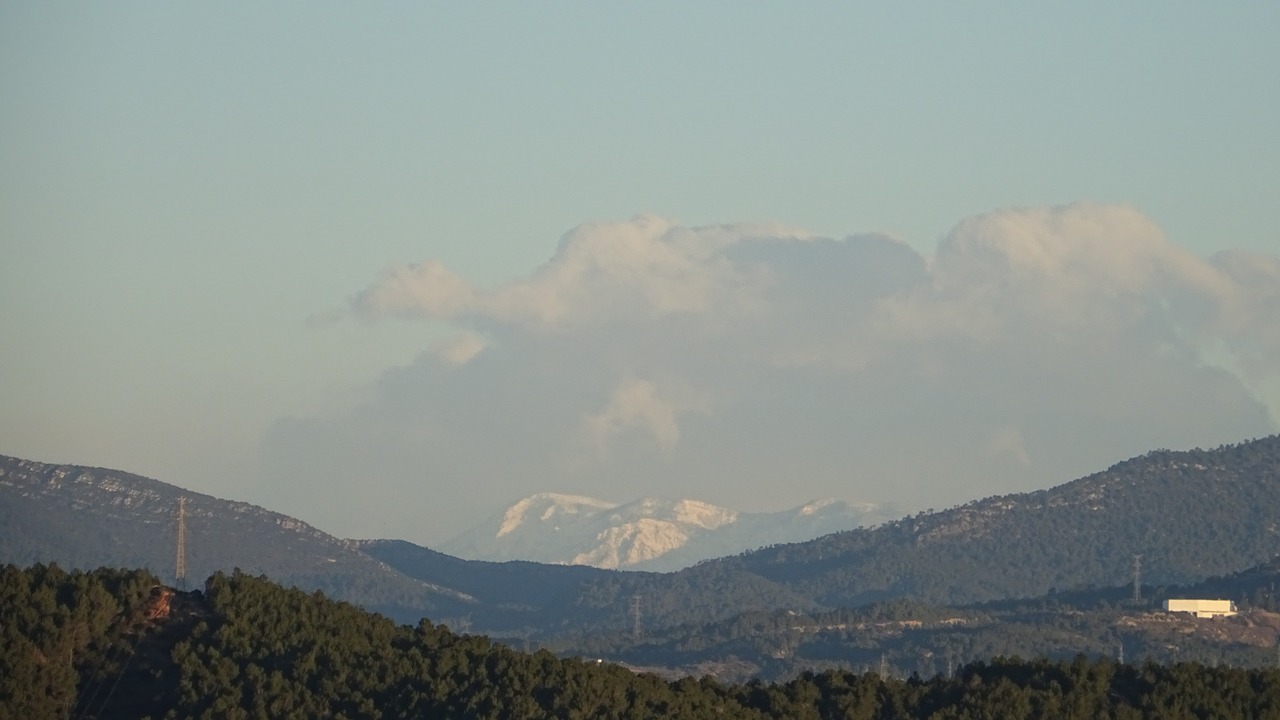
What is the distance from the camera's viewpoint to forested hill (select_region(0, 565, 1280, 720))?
74.4 meters

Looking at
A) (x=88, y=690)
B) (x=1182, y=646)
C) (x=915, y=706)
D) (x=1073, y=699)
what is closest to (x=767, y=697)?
(x=915, y=706)

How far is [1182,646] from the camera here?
19275 cm

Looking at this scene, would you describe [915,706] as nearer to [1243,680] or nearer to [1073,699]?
[1073,699]

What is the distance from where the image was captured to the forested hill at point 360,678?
7444cm

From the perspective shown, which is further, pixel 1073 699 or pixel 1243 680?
pixel 1243 680

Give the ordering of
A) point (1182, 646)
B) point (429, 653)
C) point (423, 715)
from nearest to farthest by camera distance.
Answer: point (423, 715), point (429, 653), point (1182, 646)

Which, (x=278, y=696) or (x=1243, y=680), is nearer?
(x=278, y=696)

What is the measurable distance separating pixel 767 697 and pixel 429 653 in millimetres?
11920

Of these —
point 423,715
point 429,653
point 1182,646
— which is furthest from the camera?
point 1182,646

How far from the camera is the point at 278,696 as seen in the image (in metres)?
74.9

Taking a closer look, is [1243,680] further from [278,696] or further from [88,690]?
[88,690]

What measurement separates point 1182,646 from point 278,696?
13156 cm

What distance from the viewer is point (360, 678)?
250 ft

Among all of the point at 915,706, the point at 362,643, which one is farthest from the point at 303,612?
the point at 915,706
